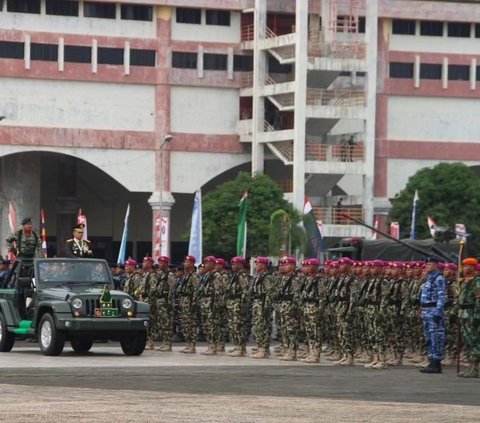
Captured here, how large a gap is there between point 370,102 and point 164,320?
144 ft

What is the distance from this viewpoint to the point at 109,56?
235 feet

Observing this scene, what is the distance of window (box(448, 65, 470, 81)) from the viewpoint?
252ft

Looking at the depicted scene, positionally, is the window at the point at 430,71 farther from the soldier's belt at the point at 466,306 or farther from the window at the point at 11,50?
the soldier's belt at the point at 466,306

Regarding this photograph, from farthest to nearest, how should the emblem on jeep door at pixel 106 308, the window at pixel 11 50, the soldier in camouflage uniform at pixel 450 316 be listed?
the window at pixel 11 50 → the emblem on jeep door at pixel 106 308 → the soldier in camouflage uniform at pixel 450 316

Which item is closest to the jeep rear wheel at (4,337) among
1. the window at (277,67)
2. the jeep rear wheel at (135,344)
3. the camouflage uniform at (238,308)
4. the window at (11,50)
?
the jeep rear wheel at (135,344)

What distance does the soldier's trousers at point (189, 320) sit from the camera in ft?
96.4

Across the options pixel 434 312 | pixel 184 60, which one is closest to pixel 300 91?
pixel 184 60

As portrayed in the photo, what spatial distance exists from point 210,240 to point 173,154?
6.72 meters

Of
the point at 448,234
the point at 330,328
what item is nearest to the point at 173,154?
the point at 448,234

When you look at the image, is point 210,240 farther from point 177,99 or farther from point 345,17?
point 345,17

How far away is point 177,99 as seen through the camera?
7294 cm

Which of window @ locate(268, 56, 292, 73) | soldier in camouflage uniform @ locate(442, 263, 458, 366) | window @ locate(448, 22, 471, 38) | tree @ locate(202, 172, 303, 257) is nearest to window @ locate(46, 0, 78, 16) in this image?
window @ locate(268, 56, 292, 73)

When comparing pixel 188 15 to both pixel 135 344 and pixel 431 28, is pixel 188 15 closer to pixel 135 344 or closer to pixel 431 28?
pixel 431 28

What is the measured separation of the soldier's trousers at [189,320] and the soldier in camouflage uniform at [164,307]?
0.47 metres
